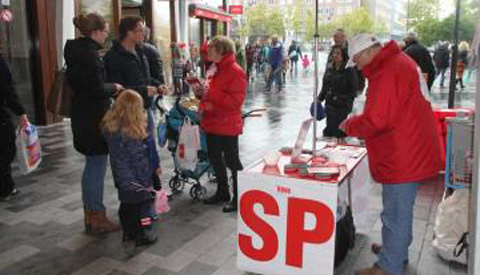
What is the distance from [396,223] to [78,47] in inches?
99.3

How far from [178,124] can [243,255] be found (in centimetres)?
201

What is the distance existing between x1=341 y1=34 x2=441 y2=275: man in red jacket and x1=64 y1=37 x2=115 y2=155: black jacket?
1859mm

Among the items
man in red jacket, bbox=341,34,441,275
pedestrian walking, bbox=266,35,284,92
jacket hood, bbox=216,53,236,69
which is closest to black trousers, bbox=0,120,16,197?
jacket hood, bbox=216,53,236,69

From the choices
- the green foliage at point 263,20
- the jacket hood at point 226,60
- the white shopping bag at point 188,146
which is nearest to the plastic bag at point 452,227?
the jacket hood at point 226,60


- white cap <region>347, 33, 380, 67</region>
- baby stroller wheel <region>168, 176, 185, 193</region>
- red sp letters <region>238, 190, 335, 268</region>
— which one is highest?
white cap <region>347, 33, 380, 67</region>

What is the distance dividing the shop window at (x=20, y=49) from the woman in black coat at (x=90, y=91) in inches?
201

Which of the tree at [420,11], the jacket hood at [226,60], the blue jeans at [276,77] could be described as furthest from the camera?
the blue jeans at [276,77]

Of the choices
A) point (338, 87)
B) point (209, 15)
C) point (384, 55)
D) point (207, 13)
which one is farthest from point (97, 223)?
point (209, 15)

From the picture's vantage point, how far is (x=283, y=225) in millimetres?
2721

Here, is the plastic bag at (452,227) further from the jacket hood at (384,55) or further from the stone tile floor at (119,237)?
the jacket hood at (384,55)

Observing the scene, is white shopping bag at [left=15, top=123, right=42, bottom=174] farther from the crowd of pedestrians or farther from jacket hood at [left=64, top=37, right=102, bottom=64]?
jacket hood at [left=64, top=37, right=102, bottom=64]

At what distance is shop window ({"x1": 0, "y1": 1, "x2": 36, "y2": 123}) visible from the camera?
310 inches

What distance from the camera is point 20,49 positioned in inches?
322

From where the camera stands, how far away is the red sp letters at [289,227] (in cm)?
261
